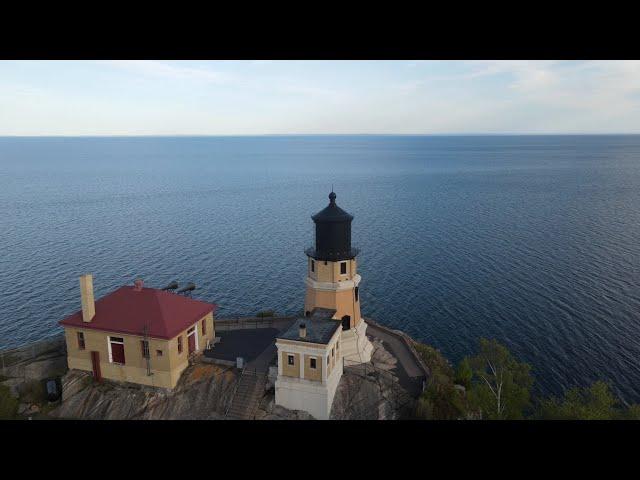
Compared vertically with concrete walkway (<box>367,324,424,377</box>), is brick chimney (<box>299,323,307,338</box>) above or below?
above

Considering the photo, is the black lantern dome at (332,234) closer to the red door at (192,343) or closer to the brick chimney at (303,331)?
the brick chimney at (303,331)

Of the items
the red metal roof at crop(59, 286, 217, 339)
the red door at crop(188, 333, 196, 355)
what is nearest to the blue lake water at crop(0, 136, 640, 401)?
the red metal roof at crop(59, 286, 217, 339)

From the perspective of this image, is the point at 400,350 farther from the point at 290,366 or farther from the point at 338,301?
the point at 290,366

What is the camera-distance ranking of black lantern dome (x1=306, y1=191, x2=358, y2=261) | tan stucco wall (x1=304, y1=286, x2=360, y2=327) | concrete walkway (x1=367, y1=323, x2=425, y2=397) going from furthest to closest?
tan stucco wall (x1=304, y1=286, x2=360, y2=327), black lantern dome (x1=306, y1=191, x2=358, y2=261), concrete walkway (x1=367, y1=323, x2=425, y2=397)

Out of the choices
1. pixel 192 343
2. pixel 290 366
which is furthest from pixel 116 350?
pixel 290 366

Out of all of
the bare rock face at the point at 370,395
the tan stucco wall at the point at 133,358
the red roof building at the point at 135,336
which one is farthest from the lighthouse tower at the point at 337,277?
the tan stucco wall at the point at 133,358

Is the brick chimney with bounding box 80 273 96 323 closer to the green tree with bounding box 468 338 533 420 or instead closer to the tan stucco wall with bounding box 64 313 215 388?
the tan stucco wall with bounding box 64 313 215 388

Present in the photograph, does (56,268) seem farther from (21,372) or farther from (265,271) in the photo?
(21,372)
